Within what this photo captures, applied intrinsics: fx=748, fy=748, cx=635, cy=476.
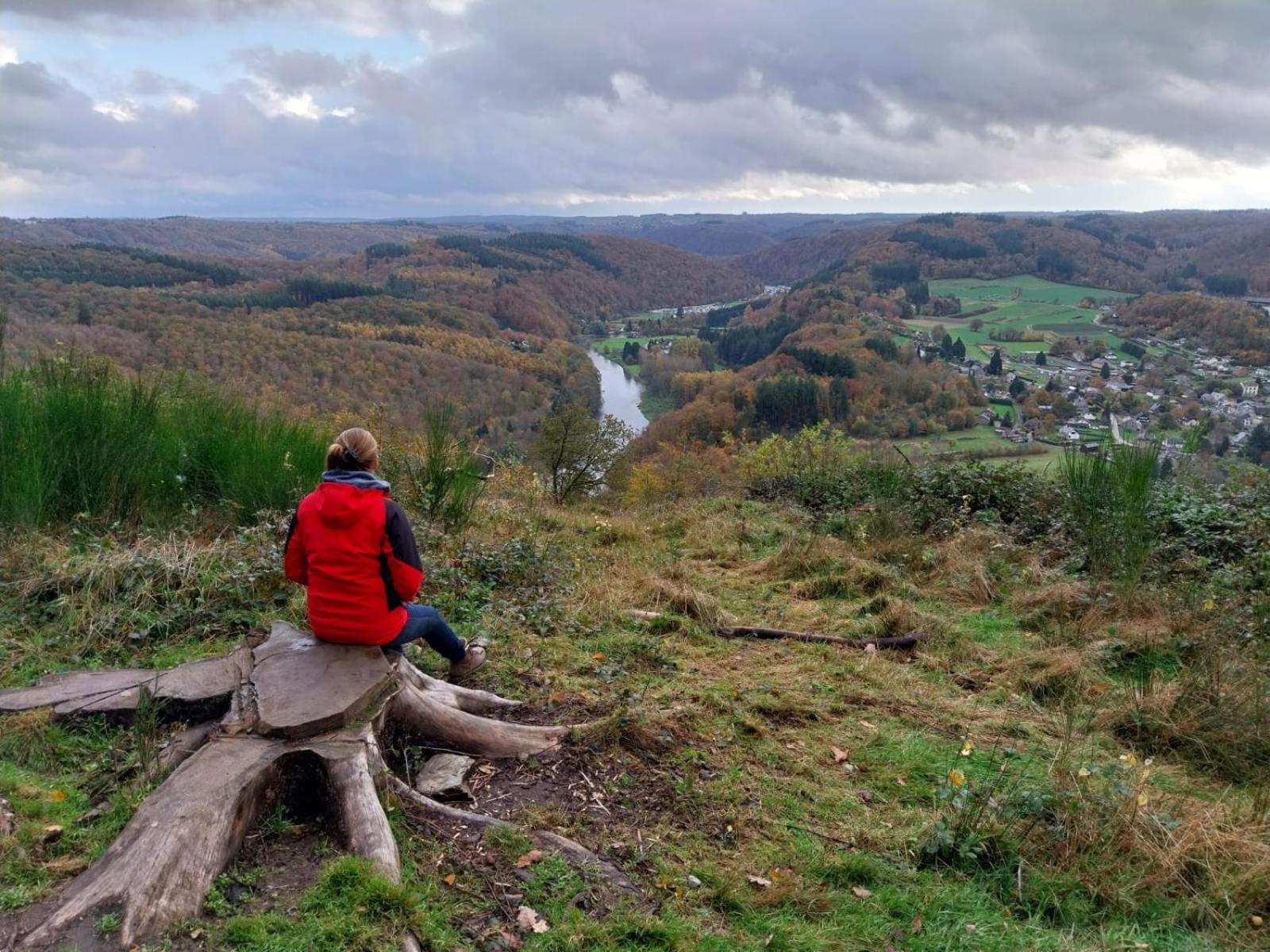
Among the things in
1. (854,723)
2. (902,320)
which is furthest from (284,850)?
(902,320)

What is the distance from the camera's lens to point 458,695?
3945 millimetres

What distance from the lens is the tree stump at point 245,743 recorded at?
2.24 metres

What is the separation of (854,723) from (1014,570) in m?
3.60

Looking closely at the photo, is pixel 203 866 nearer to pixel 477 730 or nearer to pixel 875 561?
pixel 477 730

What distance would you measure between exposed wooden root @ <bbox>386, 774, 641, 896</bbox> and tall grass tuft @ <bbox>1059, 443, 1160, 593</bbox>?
506 cm

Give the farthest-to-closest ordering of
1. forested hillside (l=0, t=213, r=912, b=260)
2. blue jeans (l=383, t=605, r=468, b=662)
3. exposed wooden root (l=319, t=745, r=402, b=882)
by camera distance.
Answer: forested hillside (l=0, t=213, r=912, b=260), blue jeans (l=383, t=605, r=468, b=662), exposed wooden root (l=319, t=745, r=402, b=882)

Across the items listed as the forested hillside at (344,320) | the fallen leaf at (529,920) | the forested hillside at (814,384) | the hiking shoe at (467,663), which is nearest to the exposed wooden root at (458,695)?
the hiking shoe at (467,663)

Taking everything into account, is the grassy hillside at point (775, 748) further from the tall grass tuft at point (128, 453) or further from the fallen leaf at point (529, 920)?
the tall grass tuft at point (128, 453)

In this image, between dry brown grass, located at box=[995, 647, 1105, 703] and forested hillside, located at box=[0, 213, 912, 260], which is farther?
forested hillside, located at box=[0, 213, 912, 260]

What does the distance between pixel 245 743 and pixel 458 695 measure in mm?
1176

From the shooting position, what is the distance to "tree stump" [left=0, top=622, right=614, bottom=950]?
2236mm

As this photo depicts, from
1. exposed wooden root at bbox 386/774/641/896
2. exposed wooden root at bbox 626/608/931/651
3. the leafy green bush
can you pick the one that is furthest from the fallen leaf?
the leafy green bush

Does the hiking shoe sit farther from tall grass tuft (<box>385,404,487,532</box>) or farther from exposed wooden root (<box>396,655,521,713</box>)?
tall grass tuft (<box>385,404,487,532</box>)

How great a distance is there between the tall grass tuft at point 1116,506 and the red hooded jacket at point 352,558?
18.2ft
